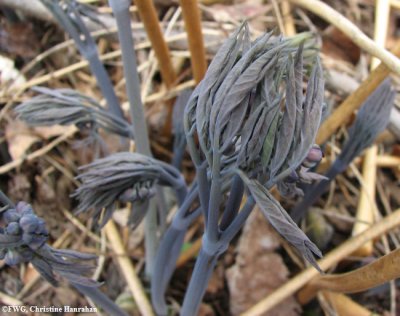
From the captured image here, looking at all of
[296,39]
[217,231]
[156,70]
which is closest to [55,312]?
[217,231]

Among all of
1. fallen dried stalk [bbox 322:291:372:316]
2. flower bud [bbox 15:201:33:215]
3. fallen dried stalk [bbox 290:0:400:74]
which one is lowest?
fallen dried stalk [bbox 322:291:372:316]

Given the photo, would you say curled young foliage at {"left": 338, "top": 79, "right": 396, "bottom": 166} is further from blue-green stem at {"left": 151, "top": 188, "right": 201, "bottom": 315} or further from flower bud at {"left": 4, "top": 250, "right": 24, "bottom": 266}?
flower bud at {"left": 4, "top": 250, "right": 24, "bottom": 266}

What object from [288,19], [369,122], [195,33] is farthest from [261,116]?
[288,19]

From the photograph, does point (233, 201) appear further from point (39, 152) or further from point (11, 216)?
point (39, 152)

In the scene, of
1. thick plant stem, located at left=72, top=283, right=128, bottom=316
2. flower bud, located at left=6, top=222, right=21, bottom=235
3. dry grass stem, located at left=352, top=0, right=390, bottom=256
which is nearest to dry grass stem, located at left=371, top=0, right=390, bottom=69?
dry grass stem, located at left=352, top=0, right=390, bottom=256

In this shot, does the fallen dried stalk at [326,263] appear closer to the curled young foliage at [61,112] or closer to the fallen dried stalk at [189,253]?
the fallen dried stalk at [189,253]

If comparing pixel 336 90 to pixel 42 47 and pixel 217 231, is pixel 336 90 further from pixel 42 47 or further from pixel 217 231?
pixel 42 47
